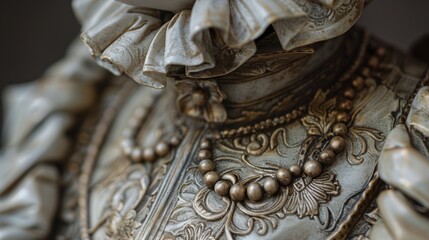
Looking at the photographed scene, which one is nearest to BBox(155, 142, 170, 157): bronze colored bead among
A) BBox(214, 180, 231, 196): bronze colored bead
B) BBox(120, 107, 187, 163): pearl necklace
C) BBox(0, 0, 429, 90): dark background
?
BBox(120, 107, 187, 163): pearl necklace

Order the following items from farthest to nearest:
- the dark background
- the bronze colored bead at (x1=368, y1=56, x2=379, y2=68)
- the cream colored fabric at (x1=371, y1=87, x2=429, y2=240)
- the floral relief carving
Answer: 1. the dark background
2. the bronze colored bead at (x1=368, y1=56, x2=379, y2=68)
3. the floral relief carving
4. the cream colored fabric at (x1=371, y1=87, x2=429, y2=240)

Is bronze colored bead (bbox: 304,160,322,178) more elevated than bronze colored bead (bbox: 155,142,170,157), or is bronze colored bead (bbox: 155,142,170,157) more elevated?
bronze colored bead (bbox: 304,160,322,178)

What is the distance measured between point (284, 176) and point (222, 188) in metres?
0.07

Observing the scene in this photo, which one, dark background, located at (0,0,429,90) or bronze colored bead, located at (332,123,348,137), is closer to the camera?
bronze colored bead, located at (332,123,348,137)

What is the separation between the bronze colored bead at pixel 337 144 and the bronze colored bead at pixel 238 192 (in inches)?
3.9

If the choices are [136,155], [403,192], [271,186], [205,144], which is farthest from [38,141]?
[403,192]

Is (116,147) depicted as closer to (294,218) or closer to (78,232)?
(78,232)

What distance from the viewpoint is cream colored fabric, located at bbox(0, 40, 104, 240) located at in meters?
0.87

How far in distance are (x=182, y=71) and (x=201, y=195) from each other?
0.13 meters

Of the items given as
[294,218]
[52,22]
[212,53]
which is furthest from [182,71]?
[52,22]

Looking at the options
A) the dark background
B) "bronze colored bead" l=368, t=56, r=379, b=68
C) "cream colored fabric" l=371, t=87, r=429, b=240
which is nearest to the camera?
"cream colored fabric" l=371, t=87, r=429, b=240

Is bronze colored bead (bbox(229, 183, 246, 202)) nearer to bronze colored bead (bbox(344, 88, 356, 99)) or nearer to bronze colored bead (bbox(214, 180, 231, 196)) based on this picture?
bronze colored bead (bbox(214, 180, 231, 196))

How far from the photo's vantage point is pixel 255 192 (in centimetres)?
69

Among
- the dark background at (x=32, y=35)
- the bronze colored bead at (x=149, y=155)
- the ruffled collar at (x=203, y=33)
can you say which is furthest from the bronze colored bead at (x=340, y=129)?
the dark background at (x=32, y=35)
